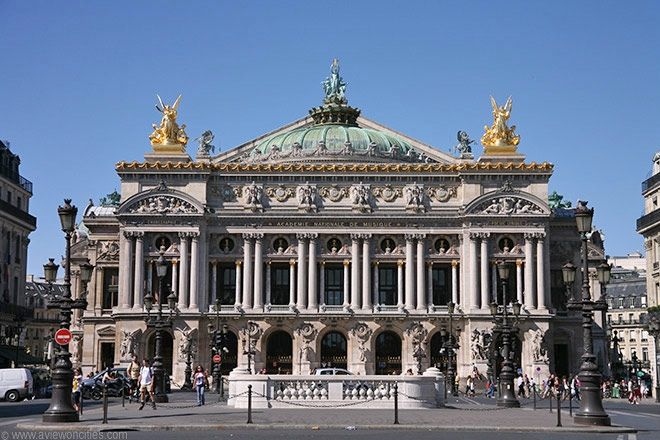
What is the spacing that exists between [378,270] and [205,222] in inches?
653

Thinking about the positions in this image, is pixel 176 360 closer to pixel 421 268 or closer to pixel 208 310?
pixel 208 310

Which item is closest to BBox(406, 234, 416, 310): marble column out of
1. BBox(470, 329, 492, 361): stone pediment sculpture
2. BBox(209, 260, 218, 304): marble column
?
BBox(470, 329, 492, 361): stone pediment sculpture

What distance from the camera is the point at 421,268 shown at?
100m

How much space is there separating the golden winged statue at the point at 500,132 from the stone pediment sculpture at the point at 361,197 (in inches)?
483

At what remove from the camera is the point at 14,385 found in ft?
233

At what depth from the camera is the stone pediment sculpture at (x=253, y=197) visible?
101 metres

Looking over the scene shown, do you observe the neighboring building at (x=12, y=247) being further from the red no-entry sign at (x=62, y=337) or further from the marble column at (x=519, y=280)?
the red no-entry sign at (x=62, y=337)

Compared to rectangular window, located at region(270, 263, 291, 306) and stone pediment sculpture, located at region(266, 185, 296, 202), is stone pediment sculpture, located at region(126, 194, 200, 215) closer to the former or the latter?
stone pediment sculpture, located at region(266, 185, 296, 202)

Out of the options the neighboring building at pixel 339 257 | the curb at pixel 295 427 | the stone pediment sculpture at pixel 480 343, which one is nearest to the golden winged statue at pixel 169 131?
the neighboring building at pixel 339 257

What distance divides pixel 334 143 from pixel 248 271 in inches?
738

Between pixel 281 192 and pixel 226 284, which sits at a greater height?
pixel 281 192

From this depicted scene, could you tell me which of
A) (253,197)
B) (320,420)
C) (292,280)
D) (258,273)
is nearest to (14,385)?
(258,273)

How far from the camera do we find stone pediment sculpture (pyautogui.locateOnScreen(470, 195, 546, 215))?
99.8m

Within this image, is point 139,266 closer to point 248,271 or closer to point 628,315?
point 248,271
